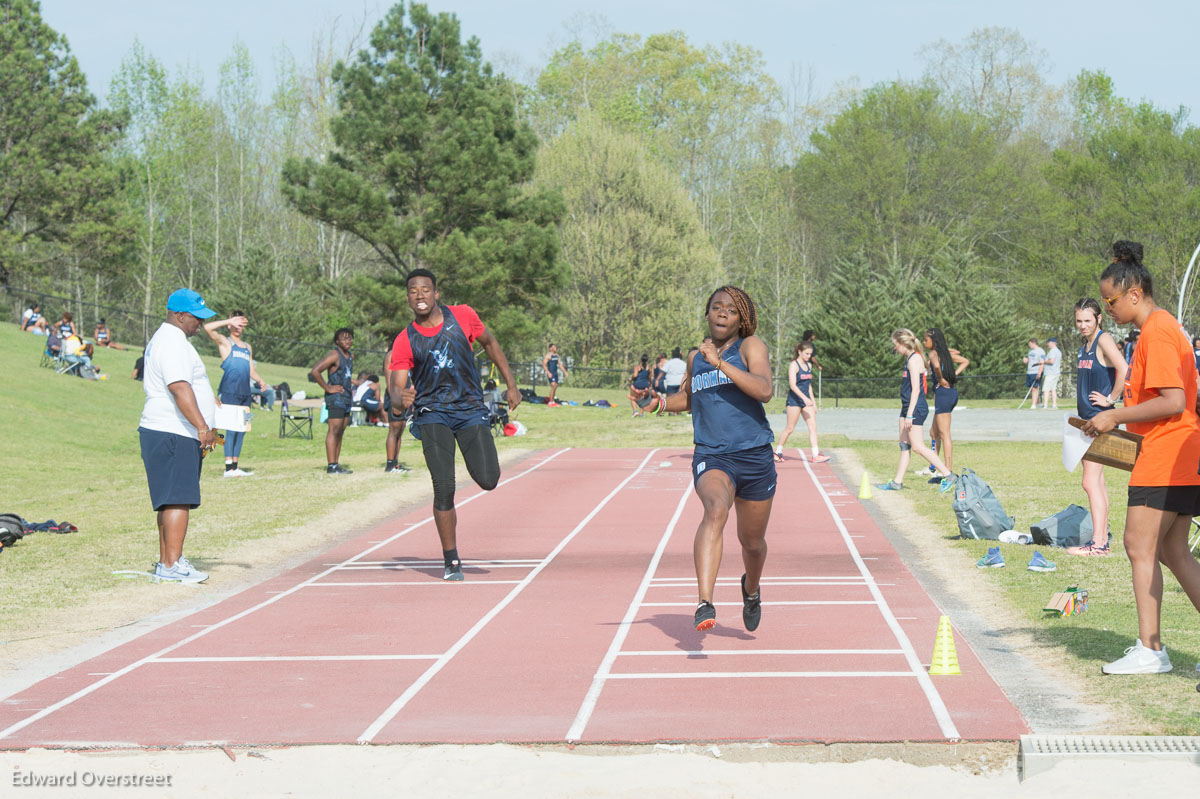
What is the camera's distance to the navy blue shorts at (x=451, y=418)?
8898mm

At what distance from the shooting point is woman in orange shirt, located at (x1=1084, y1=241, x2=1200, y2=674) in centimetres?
569

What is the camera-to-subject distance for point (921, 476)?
1630 cm

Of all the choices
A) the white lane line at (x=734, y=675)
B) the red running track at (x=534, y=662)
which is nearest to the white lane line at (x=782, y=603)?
the red running track at (x=534, y=662)

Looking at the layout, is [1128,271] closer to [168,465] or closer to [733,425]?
[733,425]

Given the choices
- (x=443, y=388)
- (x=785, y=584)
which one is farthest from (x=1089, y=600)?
(x=443, y=388)

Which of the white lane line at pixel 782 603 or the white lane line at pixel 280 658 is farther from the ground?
the white lane line at pixel 782 603

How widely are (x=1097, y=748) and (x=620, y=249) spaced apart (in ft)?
147

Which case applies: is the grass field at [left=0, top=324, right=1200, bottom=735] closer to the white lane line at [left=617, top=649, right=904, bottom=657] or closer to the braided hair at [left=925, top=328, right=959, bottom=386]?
the white lane line at [left=617, top=649, right=904, bottom=657]

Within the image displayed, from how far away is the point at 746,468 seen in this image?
6520mm

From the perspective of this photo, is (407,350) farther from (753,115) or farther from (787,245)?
(753,115)

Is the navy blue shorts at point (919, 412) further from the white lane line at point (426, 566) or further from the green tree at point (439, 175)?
the green tree at point (439, 175)

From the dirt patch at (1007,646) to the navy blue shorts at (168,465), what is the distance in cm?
520

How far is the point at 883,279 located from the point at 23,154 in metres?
31.4

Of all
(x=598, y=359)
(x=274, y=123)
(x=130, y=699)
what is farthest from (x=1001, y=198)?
(x=130, y=699)
